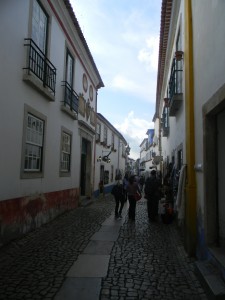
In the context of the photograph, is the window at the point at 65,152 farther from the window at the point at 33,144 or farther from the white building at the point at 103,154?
the white building at the point at 103,154

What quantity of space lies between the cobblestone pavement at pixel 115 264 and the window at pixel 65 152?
3261 millimetres

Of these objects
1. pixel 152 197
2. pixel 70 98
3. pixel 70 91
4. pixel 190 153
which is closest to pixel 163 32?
pixel 70 91

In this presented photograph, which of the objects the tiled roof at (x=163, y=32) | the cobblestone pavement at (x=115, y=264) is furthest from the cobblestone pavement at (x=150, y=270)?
the tiled roof at (x=163, y=32)

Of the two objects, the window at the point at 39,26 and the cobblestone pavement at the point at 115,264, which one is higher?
the window at the point at 39,26

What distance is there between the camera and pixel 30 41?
787 cm

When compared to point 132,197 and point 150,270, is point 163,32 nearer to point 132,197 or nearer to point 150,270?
point 132,197

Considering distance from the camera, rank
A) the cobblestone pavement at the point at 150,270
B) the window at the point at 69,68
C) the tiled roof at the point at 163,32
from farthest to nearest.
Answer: the window at the point at 69,68, the tiled roof at the point at 163,32, the cobblestone pavement at the point at 150,270

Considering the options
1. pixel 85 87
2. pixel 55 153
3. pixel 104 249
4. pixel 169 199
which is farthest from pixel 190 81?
pixel 85 87

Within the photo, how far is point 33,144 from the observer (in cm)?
873

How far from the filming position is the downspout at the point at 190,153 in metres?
6.14

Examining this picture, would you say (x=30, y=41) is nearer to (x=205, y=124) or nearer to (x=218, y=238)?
(x=205, y=124)

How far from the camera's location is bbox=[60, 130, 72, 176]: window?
11.7m

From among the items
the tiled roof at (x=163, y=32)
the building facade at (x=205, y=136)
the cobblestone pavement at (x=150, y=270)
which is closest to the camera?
the cobblestone pavement at (x=150, y=270)

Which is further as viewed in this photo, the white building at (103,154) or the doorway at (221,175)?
the white building at (103,154)
